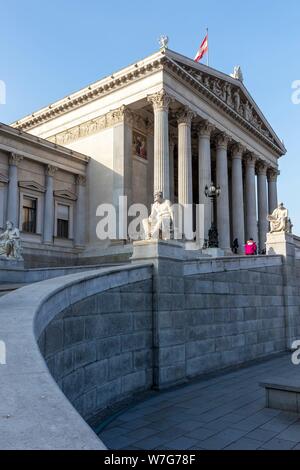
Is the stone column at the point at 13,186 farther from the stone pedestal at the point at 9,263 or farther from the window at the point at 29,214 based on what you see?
the stone pedestal at the point at 9,263

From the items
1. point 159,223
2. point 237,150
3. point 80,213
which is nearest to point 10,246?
point 159,223

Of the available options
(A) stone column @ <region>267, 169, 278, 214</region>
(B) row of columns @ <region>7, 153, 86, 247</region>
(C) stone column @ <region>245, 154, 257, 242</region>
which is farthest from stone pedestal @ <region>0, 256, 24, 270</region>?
(A) stone column @ <region>267, 169, 278, 214</region>

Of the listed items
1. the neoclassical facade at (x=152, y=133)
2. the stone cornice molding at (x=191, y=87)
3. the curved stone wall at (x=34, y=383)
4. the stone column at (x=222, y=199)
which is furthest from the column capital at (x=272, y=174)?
the curved stone wall at (x=34, y=383)

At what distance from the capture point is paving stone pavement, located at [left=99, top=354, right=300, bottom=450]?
25.3ft

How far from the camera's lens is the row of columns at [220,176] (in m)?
31.2

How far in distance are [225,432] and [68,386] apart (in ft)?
10.1

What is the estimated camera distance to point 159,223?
13.2 metres

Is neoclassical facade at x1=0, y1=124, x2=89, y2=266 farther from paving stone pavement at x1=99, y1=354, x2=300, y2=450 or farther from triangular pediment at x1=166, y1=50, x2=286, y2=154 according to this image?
paving stone pavement at x1=99, y1=354, x2=300, y2=450

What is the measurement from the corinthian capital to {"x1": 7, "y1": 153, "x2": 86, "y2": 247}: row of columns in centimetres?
1049

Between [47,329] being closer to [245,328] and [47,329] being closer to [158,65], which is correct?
[245,328]

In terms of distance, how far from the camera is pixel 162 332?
485 inches

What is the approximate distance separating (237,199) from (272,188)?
36.6 ft
